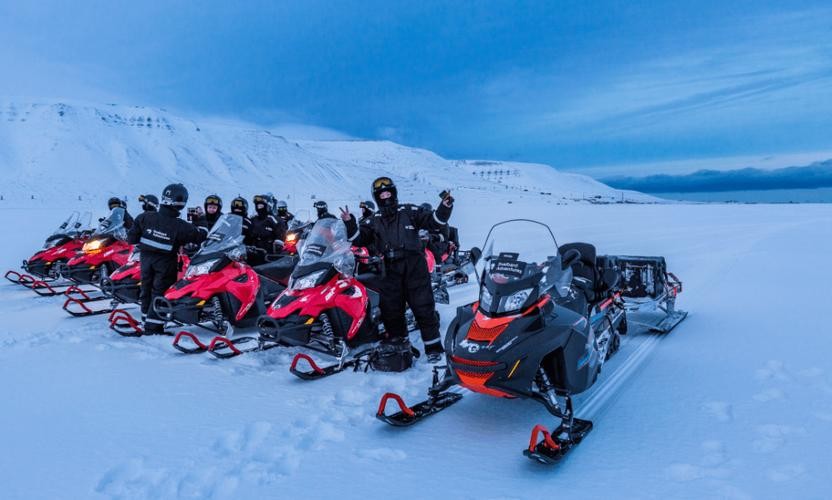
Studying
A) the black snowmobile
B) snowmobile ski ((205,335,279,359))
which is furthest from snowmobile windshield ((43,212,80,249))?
the black snowmobile

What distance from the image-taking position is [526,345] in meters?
3.19

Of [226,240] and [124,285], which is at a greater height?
[226,240]

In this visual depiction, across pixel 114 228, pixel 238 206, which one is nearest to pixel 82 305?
pixel 114 228

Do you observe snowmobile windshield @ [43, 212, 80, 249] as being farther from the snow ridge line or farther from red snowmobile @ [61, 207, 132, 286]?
the snow ridge line

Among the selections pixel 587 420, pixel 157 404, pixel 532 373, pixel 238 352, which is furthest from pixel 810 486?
pixel 238 352

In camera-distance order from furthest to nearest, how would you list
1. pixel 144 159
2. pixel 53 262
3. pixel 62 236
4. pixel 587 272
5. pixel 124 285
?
pixel 144 159 < pixel 62 236 < pixel 53 262 < pixel 124 285 < pixel 587 272

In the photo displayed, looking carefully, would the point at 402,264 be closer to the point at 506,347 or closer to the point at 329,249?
the point at 329,249

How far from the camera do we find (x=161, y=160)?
265ft

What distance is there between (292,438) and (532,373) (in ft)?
5.02

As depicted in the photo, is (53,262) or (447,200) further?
(53,262)

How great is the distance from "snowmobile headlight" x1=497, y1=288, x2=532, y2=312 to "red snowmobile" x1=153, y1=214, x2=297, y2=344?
3.29 meters

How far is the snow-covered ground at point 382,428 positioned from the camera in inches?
108

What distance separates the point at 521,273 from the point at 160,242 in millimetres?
4196

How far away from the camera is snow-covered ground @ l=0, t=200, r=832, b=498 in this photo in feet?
9.01
